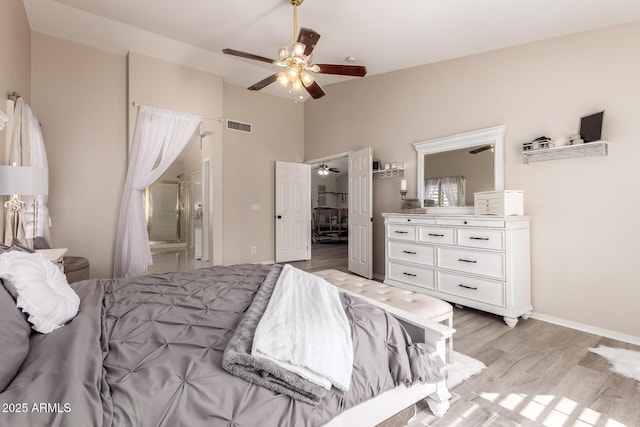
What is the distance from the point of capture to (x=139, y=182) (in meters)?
4.06

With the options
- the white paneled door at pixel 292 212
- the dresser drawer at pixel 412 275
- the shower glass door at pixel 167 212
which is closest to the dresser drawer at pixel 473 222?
the dresser drawer at pixel 412 275

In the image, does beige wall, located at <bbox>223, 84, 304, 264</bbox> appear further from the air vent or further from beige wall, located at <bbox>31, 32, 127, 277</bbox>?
beige wall, located at <bbox>31, 32, 127, 277</bbox>

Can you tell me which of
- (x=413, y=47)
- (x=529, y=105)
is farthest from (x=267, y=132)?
(x=529, y=105)

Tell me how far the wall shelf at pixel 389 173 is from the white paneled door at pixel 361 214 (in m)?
0.20

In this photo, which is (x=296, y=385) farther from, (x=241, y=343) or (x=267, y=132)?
(x=267, y=132)

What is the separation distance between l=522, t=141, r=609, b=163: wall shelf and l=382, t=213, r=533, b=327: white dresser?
2.06 feet

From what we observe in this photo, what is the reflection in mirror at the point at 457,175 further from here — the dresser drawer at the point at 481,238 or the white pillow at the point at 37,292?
the white pillow at the point at 37,292

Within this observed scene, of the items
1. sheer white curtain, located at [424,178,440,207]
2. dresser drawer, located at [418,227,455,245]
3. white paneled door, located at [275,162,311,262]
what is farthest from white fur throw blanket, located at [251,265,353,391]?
white paneled door, located at [275,162,311,262]

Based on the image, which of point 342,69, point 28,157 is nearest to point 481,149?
point 342,69

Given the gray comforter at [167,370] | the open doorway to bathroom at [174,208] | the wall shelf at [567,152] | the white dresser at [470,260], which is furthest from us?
the open doorway to bathroom at [174,208]

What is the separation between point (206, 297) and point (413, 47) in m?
3.52

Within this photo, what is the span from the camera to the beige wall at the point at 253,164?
17.2ft

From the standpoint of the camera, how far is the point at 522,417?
1596 millimetres

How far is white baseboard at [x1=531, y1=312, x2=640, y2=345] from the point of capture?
8.13 feet
